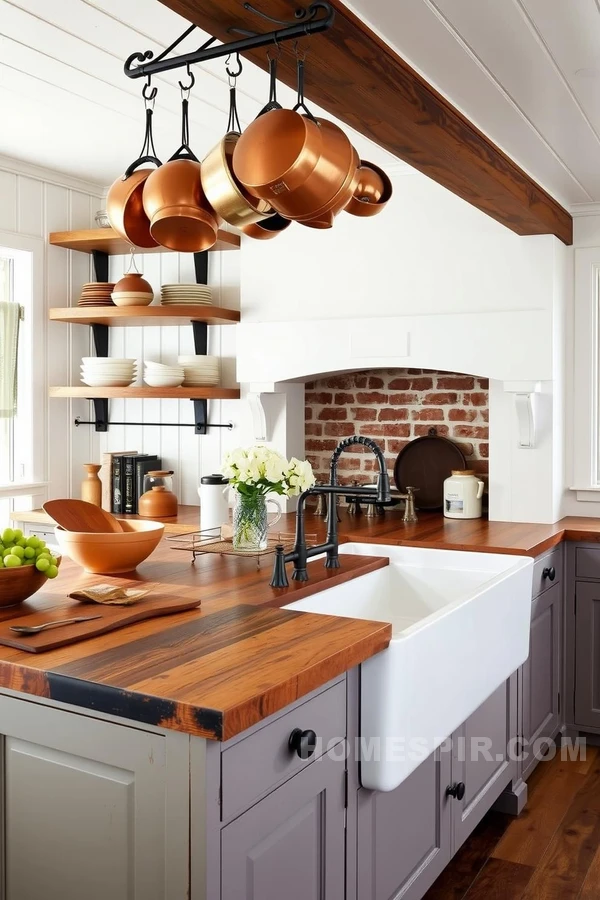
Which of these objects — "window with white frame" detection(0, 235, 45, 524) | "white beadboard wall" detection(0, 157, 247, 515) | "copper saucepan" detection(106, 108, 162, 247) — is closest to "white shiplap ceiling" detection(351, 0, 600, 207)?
"copper saucepan" detection(106, 108, 162, 247)

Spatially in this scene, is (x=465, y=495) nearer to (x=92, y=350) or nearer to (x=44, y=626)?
(x=92, y=350)

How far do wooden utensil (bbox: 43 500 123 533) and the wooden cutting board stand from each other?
48cm

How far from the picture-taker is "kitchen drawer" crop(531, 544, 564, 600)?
3.28 meters

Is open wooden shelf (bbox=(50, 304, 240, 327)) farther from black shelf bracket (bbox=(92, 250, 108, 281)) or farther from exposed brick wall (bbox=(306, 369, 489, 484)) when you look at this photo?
exposed brick wall (bbox=(306, 369, 489, 484))

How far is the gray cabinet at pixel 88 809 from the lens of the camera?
1.49 m

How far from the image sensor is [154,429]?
4688mm

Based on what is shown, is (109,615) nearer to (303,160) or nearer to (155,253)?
(303,160)

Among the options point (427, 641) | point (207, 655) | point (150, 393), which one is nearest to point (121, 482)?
point (150, 393)

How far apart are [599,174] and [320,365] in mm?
1410

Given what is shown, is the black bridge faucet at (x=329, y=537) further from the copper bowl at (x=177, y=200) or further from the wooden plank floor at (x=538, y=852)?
the wooden plank floor at (x=538, y=852)

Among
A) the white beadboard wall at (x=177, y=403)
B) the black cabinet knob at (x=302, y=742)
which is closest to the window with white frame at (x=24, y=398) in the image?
the white beadboard wall at (x=177, y=403)

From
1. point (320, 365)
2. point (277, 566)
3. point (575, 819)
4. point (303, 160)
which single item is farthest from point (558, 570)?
point (303, 160)

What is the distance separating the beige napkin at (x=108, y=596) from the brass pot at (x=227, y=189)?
933 millimetres

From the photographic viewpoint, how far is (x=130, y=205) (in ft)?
6.97
